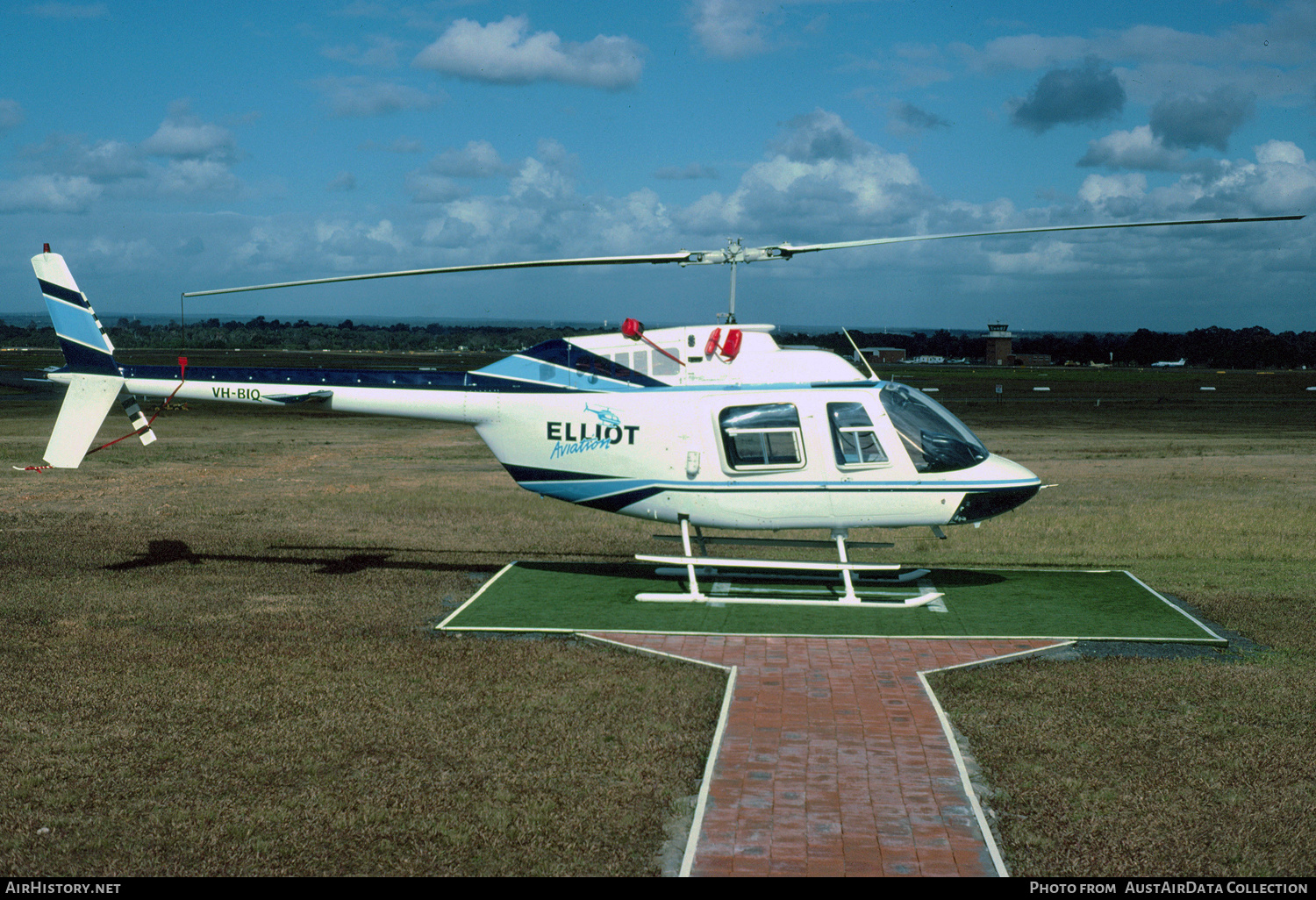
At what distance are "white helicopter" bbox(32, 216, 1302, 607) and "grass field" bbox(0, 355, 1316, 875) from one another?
2246mm

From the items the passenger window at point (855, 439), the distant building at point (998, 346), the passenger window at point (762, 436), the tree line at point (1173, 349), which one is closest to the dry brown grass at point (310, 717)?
the passenger window at point (762, 436)

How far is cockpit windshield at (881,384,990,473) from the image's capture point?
490 inches

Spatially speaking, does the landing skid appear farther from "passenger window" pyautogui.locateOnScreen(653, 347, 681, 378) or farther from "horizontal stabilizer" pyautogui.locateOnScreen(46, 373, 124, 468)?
"horizontal stabilizer" pyautogui.locateOnScreen(46, 373, 124, 468)

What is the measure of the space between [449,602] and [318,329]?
196 meters

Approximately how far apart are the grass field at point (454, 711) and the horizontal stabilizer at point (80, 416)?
1.59 meters

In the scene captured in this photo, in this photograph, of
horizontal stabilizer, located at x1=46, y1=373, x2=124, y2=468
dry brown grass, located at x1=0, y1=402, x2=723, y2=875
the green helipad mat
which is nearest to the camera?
dry brown grass, located at x1=0, y1=402, x2=723, y2=875

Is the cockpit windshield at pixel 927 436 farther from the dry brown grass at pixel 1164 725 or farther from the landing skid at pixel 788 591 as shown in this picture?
the dry brown grass at pixel 1164 725

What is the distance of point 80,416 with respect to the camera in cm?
1417

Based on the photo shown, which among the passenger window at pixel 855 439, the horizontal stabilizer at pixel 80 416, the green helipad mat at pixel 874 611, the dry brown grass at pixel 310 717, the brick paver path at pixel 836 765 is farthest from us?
the horizontal stabilizer at pixel 80 416

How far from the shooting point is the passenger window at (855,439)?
1245 cm

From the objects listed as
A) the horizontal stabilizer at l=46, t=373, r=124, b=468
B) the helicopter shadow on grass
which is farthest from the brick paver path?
the horizontal stabilizer at l=46, t=373, r=124, b=468

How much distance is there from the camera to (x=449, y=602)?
12945 millimetres

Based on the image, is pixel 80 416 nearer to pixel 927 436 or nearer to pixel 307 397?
pixel 307 397

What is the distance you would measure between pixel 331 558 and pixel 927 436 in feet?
27.8
